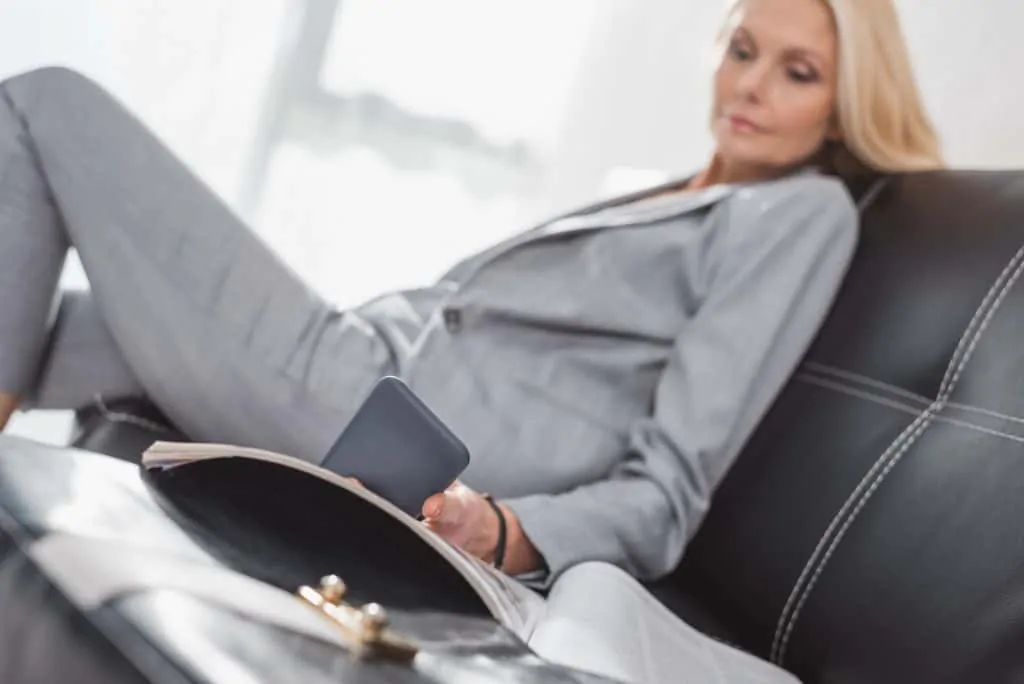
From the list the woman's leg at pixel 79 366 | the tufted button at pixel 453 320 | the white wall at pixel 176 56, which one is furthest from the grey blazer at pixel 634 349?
the white wall at pixel 176 56

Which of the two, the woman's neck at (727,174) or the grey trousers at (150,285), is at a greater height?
the woman's neck at (727,174)

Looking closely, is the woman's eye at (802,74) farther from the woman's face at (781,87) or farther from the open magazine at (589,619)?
the open magazine at (589,619)

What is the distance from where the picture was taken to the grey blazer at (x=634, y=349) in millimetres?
962

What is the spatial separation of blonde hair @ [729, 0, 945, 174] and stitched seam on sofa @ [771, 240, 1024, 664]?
233mm

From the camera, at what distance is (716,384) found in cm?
97

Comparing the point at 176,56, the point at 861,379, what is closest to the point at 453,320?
the point at 861,379

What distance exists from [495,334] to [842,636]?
39 cm

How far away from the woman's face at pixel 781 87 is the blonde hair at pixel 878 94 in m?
0.02

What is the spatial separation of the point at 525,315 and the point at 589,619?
38cm

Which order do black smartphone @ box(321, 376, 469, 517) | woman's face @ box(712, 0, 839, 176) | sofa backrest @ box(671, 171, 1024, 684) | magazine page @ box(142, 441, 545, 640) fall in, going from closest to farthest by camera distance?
magazine page @ box(142, 441, 545, 640), black smartphone @ box(321, 376, 469, 517), sofa backrest @ box(671, 171, 1024, 684), woman's face @ box(712, 0, 839, 176)

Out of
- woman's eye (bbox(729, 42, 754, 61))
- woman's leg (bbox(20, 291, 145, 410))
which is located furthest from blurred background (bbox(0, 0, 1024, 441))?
woman's leg (bbox(20, 291, 145, 410))

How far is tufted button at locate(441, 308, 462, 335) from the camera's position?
104 centimetres

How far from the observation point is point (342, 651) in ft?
1.37

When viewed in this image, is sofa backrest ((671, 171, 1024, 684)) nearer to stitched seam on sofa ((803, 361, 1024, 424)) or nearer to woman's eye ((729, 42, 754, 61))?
stitched seam on sofa ((803, 361, 1024, 424))
